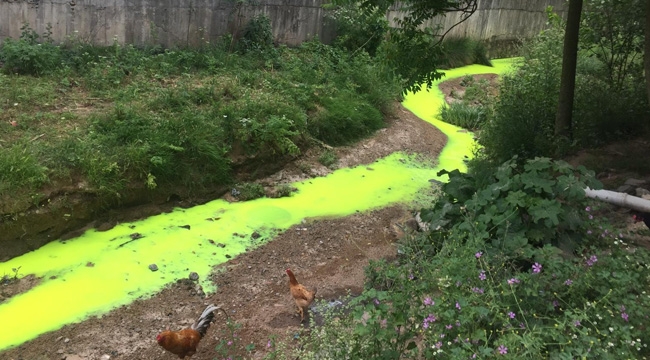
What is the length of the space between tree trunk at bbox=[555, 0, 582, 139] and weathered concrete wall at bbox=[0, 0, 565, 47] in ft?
18.1

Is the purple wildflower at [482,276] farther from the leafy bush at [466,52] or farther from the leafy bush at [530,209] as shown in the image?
the leafy bush at [466,52]

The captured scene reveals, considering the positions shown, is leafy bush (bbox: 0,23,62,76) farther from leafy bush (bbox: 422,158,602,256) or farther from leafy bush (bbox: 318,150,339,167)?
leafy bush (bbox: 422,158,602,256)

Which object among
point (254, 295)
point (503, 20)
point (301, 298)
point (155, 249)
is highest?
point (503, 20)

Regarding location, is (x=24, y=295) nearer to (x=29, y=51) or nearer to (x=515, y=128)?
(x=29, y=51)

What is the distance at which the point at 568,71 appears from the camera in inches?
234

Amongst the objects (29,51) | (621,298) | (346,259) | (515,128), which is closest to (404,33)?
(515,128)

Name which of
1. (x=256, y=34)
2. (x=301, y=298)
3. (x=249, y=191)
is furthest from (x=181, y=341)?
(x=256, y=34)

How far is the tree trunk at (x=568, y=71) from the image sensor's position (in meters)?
5.76

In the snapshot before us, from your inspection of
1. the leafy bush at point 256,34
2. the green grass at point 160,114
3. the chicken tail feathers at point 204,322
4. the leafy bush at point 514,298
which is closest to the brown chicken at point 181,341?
the chicken tail feathers at point 204,322

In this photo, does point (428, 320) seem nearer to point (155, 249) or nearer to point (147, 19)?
point (155, 249)

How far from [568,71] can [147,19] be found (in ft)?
19.6

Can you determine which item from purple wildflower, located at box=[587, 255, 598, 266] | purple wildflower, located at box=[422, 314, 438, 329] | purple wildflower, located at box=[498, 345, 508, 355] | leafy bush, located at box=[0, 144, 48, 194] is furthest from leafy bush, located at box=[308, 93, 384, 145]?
purple wildflower, located at box=[498, 345, 508, 355]

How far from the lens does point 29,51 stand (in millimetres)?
7184

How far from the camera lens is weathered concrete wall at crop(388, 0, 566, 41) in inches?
572
